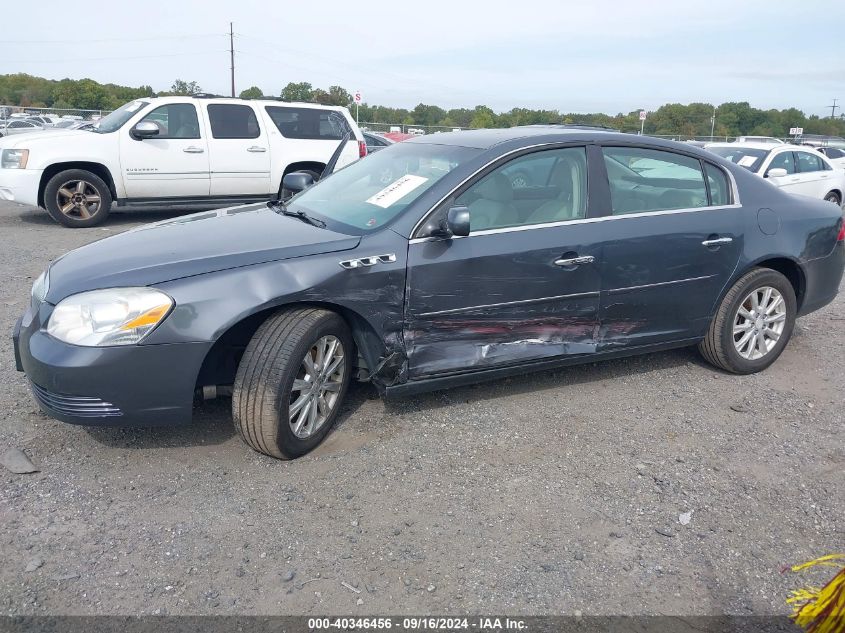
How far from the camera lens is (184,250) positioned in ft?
11.4

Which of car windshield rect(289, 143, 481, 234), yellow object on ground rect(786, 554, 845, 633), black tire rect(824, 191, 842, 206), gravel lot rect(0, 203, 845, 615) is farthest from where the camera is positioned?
black tire rect(824, 191, 842, 206)

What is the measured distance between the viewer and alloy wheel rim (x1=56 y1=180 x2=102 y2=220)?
31.8 ft

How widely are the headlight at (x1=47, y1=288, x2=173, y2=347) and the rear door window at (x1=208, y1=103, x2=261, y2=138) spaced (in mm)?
7703

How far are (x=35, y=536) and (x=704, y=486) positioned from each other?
2934 millimetres

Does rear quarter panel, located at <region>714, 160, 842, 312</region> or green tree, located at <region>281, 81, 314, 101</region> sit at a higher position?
green tree, located at <region>281, 81, 314, 101</region>

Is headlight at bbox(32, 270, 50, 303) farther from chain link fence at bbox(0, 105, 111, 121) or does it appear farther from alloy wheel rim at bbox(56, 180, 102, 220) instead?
chain link fence at bbox(0, 105, 111, 121)

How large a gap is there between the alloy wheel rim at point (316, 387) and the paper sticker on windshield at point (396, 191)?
87 centimetres

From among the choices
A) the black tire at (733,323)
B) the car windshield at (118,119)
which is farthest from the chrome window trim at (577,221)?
the car windshield at (118,119)

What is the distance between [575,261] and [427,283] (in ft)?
2.98

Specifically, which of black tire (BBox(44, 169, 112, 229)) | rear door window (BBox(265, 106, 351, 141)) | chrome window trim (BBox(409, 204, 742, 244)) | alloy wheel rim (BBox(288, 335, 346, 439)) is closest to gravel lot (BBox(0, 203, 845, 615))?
alloy wheel rim (BBox(288, 335, 346, 439))

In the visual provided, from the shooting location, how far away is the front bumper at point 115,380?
122 inches

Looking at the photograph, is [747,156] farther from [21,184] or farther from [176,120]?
[21,184]

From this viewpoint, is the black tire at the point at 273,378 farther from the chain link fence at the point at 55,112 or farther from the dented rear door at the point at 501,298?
the chain link fence at the point at 55,112

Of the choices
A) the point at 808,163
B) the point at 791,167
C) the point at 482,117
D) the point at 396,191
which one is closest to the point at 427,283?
the point at 396,191
